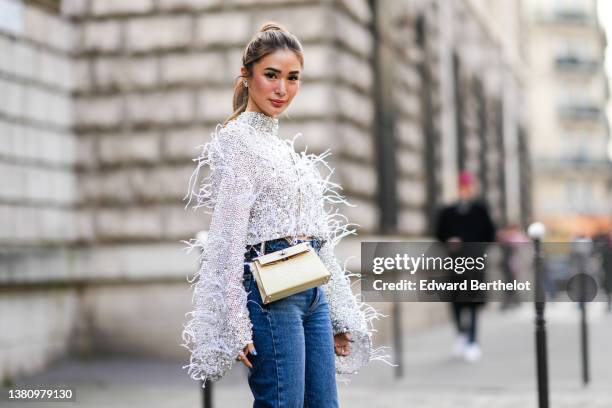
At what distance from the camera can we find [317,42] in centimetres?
983

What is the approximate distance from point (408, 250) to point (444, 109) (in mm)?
11817

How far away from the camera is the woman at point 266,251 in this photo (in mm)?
3195

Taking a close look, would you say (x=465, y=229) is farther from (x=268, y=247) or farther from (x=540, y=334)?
(x=268, y=247)

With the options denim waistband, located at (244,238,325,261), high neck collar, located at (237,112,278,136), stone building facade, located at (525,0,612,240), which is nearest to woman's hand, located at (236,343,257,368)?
denim waistband, located at (244,238,325,261)

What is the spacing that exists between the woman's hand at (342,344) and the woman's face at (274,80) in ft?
2.91

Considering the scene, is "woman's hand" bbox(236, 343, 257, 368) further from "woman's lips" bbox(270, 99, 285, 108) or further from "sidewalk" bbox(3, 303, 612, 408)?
"sidewalk" bbox(3, 303, 612, 408)

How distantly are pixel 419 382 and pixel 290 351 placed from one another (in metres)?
5.38

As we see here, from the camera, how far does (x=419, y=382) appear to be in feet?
27.4

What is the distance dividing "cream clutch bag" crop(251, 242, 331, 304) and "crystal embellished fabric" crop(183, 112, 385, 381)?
7 centimetres

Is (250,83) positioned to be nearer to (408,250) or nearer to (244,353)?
(244,353)

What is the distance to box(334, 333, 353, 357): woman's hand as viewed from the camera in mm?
3613

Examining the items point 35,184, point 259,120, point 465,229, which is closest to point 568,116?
point 465,229

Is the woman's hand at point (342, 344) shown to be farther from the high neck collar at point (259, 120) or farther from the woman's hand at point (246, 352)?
the high neck collar at point (259, 120)

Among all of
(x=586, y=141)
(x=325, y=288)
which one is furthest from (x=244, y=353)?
(x=586, y=141)
